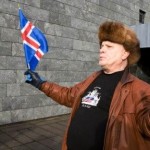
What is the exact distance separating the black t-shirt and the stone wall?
3.87 m

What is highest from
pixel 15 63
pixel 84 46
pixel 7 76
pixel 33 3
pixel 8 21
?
pixel 33 3

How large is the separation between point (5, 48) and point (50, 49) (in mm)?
1348

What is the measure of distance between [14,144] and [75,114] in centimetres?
278

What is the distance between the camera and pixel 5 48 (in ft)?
19.5

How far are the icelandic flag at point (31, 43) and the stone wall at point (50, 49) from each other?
2863 mm

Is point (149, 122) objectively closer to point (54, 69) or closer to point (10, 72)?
point (10, 72)

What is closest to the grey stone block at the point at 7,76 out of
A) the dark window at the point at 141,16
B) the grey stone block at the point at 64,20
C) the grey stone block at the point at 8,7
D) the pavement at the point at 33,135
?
the pavement at the point at 33,135

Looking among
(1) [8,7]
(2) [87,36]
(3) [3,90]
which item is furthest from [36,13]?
(2) [87,36]

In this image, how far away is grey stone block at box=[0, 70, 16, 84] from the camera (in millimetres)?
5898

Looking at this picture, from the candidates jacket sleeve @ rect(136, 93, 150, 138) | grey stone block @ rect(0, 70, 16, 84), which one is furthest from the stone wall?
jacket sleeve @ rect(136, 93, 150, 138)

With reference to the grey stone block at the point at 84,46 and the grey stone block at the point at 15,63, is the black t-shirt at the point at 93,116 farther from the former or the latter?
the grey stone block at the point at 84,46

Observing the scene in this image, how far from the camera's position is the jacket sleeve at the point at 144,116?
1871 millimetres

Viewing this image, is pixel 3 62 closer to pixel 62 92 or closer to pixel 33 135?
pixel 33 135

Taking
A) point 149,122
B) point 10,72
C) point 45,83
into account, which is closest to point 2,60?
point 10,72
